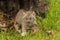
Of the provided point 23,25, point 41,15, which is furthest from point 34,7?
point 23,25

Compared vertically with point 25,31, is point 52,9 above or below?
above

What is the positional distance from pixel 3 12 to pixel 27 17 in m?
0.67

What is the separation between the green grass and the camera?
476cm

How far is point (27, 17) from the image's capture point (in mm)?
5023

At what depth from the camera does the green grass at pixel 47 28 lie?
476cm

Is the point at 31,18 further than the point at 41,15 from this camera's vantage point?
No

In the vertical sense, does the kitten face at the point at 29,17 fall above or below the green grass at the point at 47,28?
above

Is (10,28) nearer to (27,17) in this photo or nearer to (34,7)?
(27,17)

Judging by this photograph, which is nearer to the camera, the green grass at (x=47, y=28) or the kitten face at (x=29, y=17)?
the green grass at (x=47, y=28)

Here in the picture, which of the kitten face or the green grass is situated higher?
the kitten face

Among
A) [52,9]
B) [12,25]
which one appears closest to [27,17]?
[12,25]

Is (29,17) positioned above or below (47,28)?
above

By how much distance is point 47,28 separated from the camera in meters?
5.09

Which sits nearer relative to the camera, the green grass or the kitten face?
the green grass
